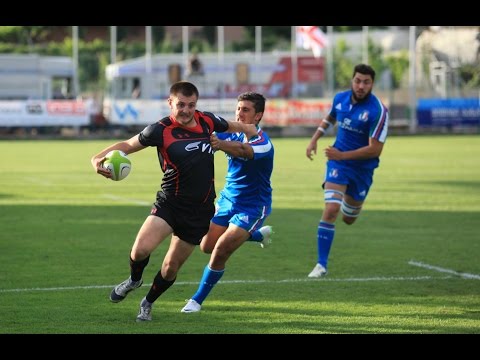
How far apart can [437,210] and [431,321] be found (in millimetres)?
10338

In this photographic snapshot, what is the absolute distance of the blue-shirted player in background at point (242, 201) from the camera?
10.7 m

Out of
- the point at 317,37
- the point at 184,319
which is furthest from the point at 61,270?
the point at 317,37

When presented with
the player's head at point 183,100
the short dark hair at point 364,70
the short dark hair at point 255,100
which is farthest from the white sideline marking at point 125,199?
the player's head at point 183,100

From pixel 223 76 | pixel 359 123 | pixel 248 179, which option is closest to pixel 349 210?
pixel 359 123

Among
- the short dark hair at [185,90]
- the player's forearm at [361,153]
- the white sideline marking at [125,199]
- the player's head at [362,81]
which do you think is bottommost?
the white sideline marking at [125,199]

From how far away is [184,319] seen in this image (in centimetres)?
1013

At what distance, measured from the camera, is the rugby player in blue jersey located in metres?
9.87

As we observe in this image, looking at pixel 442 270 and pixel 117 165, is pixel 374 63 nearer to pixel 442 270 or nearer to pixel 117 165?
pixel 442 270

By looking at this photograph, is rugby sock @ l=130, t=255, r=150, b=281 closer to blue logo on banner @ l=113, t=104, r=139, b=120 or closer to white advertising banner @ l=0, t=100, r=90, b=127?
white advertising banner @ l=0, t=100, r=90, b=127

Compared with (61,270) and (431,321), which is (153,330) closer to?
(431,321)

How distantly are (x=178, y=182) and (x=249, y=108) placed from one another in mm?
1328

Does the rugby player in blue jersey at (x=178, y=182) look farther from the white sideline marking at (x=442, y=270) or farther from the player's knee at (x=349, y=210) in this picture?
the player's knee at (x=349, y=210)

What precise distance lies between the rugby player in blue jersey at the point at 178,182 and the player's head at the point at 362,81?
12.4 feet

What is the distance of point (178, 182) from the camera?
1002cm
